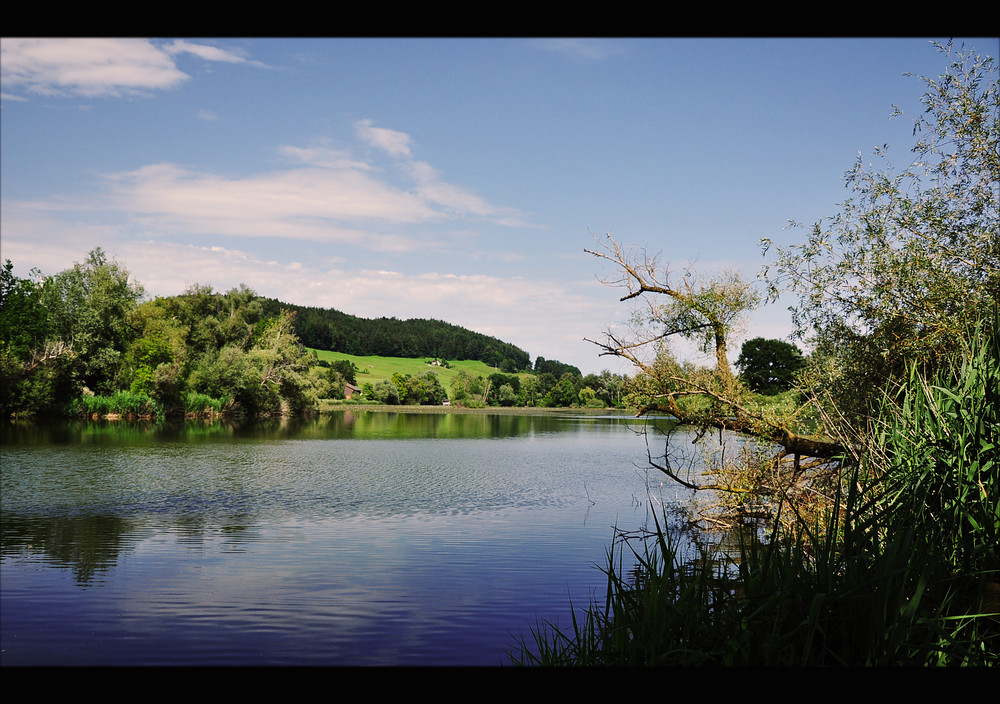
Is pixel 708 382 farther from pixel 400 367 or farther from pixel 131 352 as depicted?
pixel 400 367

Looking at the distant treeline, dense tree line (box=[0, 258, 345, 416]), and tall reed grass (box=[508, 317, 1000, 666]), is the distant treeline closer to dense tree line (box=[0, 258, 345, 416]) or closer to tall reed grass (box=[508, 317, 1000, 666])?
dense tree line (box=[0, 258, 345, 416])

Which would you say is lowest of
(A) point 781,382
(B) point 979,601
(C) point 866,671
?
(B) point 979,601

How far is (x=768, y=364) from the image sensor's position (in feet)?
33.1

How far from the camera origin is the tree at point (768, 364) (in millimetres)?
9727

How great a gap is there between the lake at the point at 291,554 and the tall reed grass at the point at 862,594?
92.0 inches

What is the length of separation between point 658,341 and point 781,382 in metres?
2.01

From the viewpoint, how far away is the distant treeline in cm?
7738

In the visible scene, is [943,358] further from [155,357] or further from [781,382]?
[155,357]

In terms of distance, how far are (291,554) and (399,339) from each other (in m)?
74.6

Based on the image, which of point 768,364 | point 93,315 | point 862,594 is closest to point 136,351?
point 93,315

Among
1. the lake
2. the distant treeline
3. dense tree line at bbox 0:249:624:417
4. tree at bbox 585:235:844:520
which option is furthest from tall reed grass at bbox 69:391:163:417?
the distant treeline

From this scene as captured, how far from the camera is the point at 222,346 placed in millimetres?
44344

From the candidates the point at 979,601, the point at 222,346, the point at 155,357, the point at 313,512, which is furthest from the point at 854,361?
the point at 222,346
